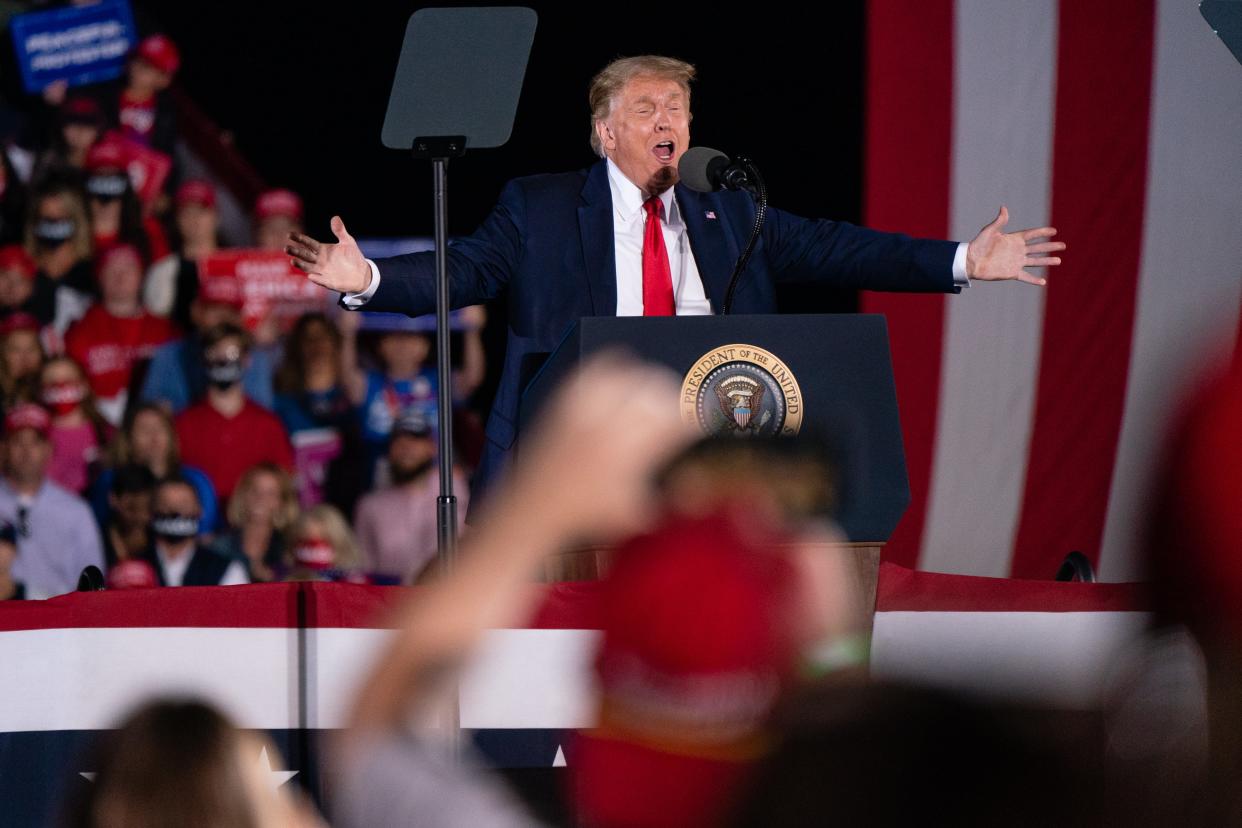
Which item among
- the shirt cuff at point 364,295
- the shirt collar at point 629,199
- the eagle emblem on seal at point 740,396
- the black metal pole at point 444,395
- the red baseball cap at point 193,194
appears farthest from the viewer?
the red baseball cap at point 193,194

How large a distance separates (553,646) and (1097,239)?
2.65m

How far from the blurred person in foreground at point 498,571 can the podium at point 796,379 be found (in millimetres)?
1502

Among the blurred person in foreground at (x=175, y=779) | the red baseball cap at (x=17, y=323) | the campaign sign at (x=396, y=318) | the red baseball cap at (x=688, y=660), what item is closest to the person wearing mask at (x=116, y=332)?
the red baseball cap at (x=17, y=323)

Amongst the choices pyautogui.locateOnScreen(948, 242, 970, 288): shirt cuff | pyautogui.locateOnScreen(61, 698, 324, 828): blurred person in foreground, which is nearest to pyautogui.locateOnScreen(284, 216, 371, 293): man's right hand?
pyautogui.locateOnScreen(948, 242, 970, 288): shirt cuff

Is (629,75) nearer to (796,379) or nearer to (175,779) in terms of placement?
(796,379)

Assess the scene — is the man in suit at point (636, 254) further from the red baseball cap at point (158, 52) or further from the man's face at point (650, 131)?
the red baseball cap at point (158, 52)

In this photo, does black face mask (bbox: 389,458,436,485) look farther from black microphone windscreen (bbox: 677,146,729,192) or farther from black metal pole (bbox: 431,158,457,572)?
black microphone windscreen (bbox: 677,146,729,192)

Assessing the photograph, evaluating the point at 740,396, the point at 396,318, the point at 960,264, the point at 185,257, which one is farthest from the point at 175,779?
the point at 185,257

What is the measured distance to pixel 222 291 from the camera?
5.43m

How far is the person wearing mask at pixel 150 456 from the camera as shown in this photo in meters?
5.02

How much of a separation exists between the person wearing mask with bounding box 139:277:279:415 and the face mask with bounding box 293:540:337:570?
54 cm

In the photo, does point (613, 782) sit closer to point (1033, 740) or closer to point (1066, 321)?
point (1033, 740)

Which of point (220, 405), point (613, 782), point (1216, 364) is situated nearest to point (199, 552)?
point (220, 405)

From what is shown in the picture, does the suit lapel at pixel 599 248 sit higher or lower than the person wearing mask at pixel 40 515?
higher
